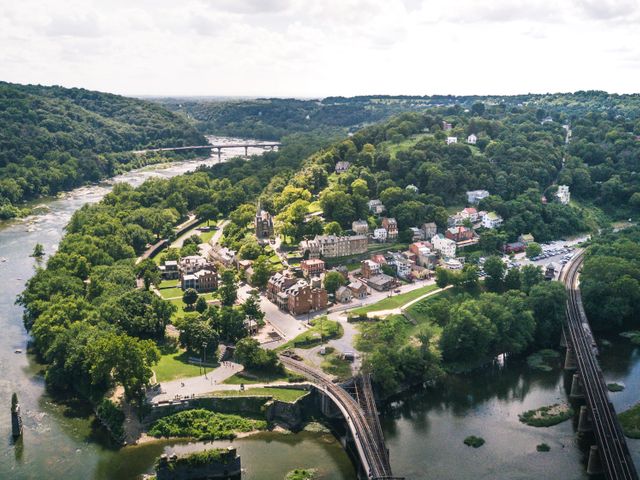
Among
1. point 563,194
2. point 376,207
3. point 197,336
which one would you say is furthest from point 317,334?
point 563,194

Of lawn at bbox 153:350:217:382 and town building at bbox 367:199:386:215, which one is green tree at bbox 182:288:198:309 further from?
town building at bbox 367:199:386:215

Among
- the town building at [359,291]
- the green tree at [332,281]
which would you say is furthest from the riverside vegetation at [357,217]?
the green tree at [332,281]

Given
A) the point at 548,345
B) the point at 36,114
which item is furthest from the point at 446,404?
the point at 36,114

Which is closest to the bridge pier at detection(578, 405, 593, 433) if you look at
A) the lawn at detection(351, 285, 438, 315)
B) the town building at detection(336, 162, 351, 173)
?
the lawn at detection(351, 285, 438, 315)

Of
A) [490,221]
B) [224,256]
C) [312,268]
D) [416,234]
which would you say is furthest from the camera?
[490,221]

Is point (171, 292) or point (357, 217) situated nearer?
point (171, 292)

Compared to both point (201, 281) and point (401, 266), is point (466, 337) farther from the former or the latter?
point (201, 281)

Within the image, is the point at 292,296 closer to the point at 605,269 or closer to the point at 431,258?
the point at 431,258
